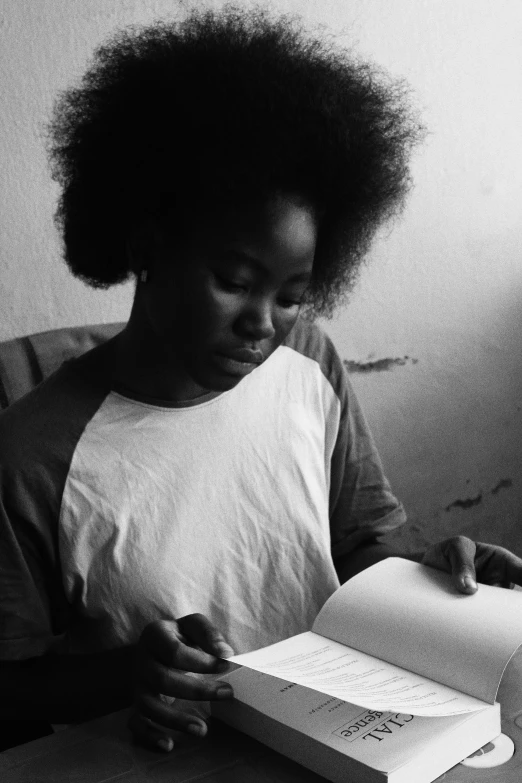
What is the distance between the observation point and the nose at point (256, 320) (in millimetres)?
741

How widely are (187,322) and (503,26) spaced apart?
4.45 ft

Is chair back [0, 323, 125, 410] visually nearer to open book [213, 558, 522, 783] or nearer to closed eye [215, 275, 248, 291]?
closed eye [215, 275, 248, 291]

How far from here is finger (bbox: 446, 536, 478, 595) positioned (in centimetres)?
72

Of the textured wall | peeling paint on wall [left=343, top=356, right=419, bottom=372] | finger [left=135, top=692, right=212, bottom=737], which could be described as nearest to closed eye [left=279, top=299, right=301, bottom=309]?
finger [left=135, top=692, right=212, bottom=737]

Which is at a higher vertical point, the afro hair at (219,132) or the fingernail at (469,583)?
the afro hair at (219,132)

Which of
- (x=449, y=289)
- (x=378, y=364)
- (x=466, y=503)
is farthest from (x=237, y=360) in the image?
(x=466, y=503)

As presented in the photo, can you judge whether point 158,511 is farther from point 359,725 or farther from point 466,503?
point 466,503

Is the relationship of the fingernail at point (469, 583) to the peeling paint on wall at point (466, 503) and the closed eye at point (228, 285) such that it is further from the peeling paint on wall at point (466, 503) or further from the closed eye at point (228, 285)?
the peeling paint on wall at point (466, 503)

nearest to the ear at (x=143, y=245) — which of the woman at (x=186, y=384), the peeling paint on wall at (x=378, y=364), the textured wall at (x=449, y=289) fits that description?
the woman at (x=186, y=384)

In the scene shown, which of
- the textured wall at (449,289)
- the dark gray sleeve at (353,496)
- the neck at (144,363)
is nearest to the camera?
the neck at (144,363)

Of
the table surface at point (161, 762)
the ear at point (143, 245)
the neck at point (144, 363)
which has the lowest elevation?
the table surface at point (161, 762)

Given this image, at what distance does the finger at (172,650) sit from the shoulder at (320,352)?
17.6 inches

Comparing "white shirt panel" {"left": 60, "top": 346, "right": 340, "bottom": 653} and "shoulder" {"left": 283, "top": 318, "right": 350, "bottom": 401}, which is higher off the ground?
"shoulder" {"left": 283, "top": 318, "right": 350, "bottom": 401}

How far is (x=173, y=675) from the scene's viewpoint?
Result: 629 mm
